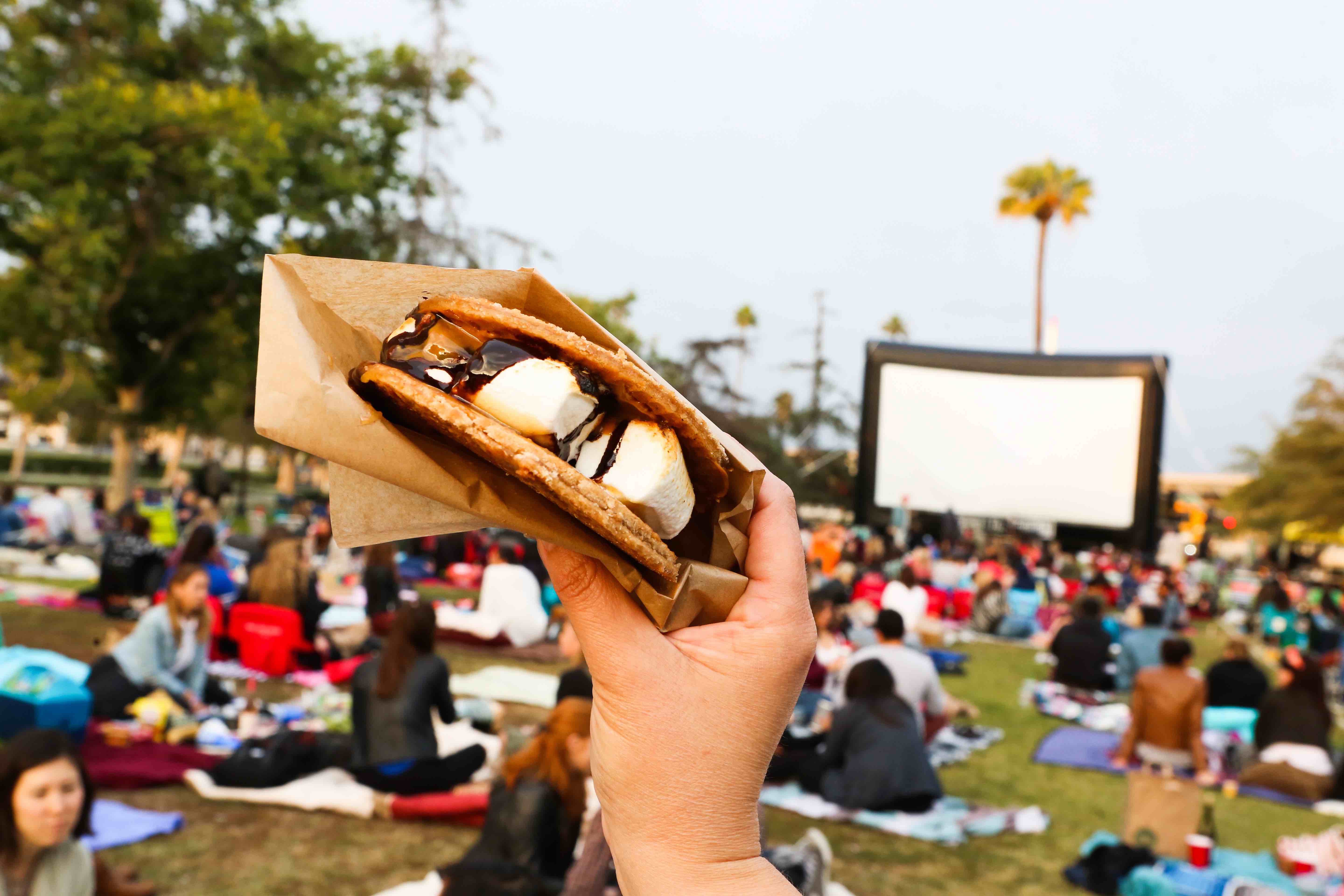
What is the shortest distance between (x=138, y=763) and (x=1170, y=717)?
24.9 ft

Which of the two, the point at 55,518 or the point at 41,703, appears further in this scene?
the point at 55,518

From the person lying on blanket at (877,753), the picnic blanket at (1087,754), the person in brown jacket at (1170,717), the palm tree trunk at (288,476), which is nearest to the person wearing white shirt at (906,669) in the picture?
the person lying on blanket at (877,753)

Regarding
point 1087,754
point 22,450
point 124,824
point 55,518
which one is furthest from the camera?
point 22,450

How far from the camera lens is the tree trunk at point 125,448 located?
19.0 meters

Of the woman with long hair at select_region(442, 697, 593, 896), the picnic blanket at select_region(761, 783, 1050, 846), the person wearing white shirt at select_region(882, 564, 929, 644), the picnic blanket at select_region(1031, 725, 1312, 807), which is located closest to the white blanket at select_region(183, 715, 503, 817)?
the woman with long hair at select_region(442, 697, 593, 896)

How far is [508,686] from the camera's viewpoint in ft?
27.5

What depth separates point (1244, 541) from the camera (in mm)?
49906

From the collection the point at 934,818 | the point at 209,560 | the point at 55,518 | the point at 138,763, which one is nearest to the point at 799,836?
the point at 934,818

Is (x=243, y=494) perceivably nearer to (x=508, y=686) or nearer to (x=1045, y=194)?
(x=508, y=686)

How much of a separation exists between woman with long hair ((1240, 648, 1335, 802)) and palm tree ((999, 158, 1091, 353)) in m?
31.0

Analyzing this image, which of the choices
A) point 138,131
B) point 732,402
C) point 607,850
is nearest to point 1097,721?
point 607,850

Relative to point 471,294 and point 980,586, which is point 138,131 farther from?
point 471,294

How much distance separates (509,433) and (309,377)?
342 millimetres

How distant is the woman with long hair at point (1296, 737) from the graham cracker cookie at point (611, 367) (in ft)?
25.7
